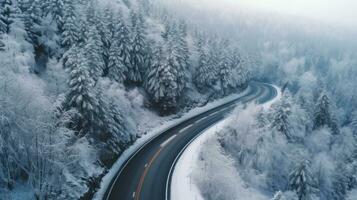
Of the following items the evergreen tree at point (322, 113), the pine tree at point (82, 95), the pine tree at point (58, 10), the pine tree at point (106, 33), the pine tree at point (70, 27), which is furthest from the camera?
the evergreen tree at point (322, 113)

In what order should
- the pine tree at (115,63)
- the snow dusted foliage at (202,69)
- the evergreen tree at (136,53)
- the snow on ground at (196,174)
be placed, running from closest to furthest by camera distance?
the snow on ground at (196,174)
the pine tree at (115,63)
the evergreen tree at (136,53)
the snow dusted foliage at (202,69)

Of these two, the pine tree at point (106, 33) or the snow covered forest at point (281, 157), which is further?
the pine tree at point (106, 33)

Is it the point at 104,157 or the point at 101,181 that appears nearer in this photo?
the point at 101,181

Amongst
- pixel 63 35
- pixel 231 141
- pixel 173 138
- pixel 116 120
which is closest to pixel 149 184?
pixel 116 120

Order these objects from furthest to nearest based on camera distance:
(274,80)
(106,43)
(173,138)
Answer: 1. (274,80)
2. (106,43)
3. (173,138)

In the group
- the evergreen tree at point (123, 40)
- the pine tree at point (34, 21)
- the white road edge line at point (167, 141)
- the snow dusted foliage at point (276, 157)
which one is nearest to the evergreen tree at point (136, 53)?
the evergreen tree at point (123, 40)

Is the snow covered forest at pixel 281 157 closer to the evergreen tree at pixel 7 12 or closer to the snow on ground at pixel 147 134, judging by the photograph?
the snow on ground at pixel 147 134

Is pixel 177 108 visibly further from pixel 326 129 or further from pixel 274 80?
pixel 274 80
